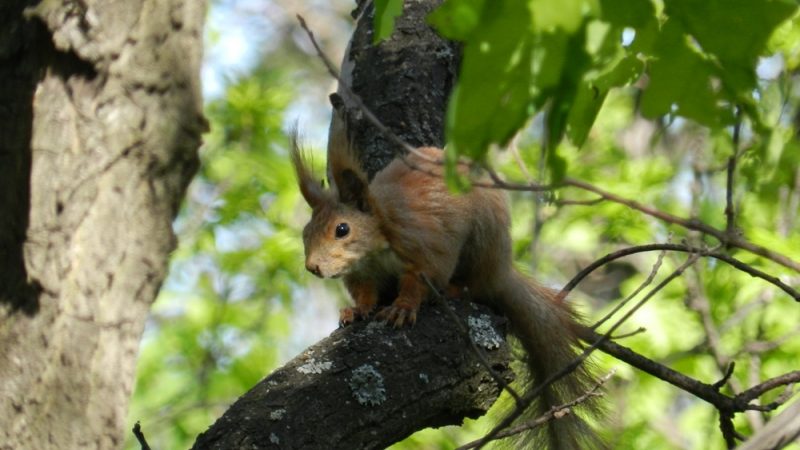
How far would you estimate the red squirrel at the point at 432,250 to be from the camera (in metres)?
3.03

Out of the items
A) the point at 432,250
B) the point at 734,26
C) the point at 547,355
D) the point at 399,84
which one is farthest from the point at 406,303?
the point at 734,26

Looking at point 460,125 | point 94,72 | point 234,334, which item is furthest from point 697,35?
point 234,334

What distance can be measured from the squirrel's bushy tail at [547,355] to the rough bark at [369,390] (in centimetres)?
45

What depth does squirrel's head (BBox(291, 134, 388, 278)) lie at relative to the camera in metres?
3.02

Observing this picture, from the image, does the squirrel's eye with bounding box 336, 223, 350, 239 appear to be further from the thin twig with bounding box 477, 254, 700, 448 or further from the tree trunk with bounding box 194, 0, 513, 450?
the thin twig with bounding box 477, 254, 700, 448

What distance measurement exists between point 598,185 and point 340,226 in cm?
256

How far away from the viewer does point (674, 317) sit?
16.8 ft

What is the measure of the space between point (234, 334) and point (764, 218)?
3885 millimetres

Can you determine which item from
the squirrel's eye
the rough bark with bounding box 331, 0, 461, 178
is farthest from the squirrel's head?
the rough bark with bounding box 331, 0, 461, 178

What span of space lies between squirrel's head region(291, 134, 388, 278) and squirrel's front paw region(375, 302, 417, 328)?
0.38 m

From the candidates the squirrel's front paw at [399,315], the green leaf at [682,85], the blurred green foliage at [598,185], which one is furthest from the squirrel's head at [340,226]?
the green leaf at [682,85]

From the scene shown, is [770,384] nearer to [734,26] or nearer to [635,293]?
[635,293]

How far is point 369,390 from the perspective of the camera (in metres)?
2.28

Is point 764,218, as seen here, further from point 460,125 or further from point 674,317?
point 460,125
